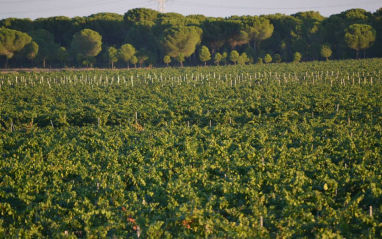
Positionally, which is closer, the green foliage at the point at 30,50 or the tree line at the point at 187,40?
the green foliage at the point at 30,50

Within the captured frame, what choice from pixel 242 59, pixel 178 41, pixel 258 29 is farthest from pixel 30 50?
pixel 258 29

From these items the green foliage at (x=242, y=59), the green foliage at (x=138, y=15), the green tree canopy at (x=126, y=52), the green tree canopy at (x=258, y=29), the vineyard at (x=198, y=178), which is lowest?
the vineyard at (x=198, y=178)

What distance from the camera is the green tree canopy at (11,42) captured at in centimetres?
6838

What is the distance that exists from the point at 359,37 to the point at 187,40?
94.4 feet

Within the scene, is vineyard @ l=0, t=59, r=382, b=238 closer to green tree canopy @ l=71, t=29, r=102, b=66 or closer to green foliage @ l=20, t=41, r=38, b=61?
green foliage @ l=20, t=41, r=38, b=61

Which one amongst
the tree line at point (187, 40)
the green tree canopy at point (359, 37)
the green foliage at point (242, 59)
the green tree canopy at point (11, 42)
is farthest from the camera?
the green foliage at point (242, 59)

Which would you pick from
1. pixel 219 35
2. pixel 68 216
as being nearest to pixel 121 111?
pixel 68 216

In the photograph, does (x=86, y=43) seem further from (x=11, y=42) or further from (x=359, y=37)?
(x=359, y=37)

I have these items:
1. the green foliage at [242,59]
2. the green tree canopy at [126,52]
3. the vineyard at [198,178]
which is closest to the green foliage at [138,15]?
the green tree canopy at [126,52]

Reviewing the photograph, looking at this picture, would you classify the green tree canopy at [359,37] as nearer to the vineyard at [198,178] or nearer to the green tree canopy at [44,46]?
the green tree canopy at [44,46]

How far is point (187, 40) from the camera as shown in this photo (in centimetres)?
7469

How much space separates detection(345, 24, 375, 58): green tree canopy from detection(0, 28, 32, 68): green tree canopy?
53.1 metres

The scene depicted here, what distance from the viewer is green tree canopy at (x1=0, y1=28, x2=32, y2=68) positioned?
224 feet

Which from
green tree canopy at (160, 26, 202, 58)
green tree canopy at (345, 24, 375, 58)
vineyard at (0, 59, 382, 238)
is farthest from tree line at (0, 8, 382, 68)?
vineyard at (0, 59, 382, 238)
